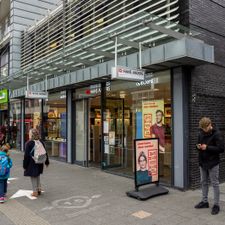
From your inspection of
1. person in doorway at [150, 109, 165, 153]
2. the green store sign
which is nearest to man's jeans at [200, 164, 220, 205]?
person in doorway at [150, 109, 165, 153]

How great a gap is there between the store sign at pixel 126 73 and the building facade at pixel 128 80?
61 mm

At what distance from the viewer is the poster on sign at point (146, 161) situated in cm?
656

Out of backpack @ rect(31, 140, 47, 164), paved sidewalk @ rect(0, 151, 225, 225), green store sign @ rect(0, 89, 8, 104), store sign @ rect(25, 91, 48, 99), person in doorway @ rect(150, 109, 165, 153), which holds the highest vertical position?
green store sign @ rect(0, 89, 8, 104)

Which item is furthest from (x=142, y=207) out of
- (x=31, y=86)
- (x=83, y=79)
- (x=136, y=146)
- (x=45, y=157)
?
(x=31, y=86)

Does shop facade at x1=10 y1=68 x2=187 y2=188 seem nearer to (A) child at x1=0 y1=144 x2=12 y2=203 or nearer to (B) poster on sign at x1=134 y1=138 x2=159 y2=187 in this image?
(B) poster on sign at x1=134 y1=138 x2=159 y2=187

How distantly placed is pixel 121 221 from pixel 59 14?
1016cm

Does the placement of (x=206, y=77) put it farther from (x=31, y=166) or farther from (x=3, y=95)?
(x=3, y=95)

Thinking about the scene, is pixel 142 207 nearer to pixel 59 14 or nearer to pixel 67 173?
pixel 67 173

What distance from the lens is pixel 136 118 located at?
882 cm

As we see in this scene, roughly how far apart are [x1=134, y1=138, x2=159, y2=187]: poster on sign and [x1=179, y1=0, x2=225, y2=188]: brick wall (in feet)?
2.97

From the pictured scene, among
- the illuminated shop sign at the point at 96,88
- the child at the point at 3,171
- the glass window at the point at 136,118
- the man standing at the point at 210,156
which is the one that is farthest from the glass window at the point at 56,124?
the man standing at the point at 210,156

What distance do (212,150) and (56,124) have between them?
861 cm

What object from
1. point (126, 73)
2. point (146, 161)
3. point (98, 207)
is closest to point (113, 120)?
point (146, 161)

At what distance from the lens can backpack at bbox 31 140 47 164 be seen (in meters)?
6.66
